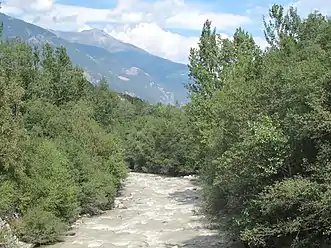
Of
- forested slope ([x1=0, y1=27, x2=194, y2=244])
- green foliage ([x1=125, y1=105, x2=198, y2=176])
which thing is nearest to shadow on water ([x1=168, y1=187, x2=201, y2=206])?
forested slope ([x1=0, y1=27, x2=194, y2=244])

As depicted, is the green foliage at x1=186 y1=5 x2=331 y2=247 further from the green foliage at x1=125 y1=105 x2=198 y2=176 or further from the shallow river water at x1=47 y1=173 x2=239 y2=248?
the green foliage at x1=125 y1=105 x2=198 y2=176

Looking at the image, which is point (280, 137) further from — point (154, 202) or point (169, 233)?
point (154, 202)

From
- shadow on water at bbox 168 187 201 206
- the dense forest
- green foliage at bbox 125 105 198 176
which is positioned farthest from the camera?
green foliage at bbox 125 105 198 176

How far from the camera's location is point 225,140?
25875 mm

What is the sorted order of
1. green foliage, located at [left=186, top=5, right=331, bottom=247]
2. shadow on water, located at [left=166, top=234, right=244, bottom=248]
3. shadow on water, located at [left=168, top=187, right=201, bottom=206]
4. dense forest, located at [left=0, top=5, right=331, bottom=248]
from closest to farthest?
green foliage, located at [left=186, top=5, right=331, bottom=247], dense forest, located at [left=0, top=5, right=331, bottom=248], shadow on water, located at [left=166, top=234, right=244, bottom=248], shadow on water, located at [left=168, top=187, right=201, bottom=206]

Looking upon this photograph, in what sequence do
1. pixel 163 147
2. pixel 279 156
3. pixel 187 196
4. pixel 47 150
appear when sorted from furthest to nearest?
1. pixel 163 147
2. pixel 187 196
3. pixel 47 150
4. pixel 279 156

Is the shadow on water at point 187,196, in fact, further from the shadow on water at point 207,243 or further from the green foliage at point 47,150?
the shadow on water at point 207,243

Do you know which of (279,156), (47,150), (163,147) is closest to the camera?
(279,156)

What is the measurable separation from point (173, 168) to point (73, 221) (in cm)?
3705

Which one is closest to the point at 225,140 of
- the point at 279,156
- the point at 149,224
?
the point at 279,156

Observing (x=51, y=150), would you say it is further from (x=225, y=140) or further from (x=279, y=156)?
(x=279, y=156)

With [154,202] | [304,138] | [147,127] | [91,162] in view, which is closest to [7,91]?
[91,162]

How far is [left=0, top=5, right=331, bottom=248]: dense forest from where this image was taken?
730 inches

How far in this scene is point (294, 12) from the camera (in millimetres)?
39938
